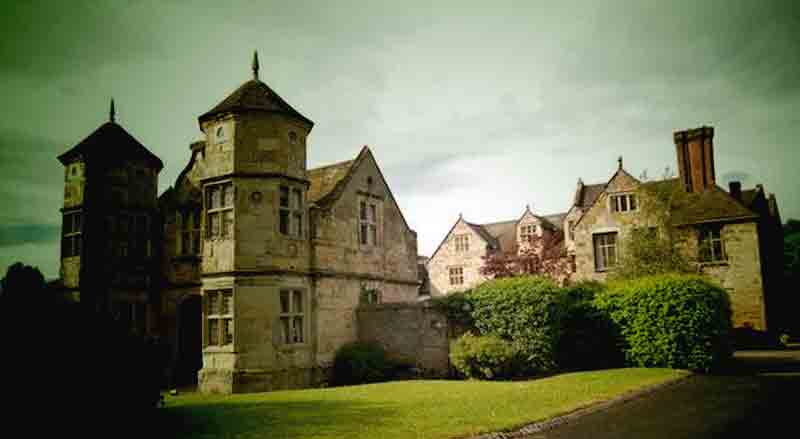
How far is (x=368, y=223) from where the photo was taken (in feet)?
75.8

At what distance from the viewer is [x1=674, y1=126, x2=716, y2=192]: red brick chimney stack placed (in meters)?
34.4

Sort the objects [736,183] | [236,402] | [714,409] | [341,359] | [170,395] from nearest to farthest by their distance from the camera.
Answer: [714,409] < [236,402] < [170,395] < [341,359] < [736,183]

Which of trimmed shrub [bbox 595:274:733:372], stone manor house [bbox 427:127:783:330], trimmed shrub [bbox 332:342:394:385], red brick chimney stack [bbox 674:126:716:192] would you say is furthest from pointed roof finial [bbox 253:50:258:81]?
red brick chimney stack [bbox 674:126:716:192]

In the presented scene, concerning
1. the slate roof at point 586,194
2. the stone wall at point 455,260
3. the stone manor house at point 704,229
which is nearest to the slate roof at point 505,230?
the stone wall at point 455,260

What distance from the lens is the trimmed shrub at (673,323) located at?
59.5 ft

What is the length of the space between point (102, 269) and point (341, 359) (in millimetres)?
10252

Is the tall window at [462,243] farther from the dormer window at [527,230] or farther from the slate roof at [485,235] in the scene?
the dormer window at [527,230]

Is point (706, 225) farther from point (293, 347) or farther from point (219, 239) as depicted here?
point (219, 239)

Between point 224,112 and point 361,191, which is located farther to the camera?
point 361,191

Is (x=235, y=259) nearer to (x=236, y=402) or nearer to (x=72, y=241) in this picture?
(x=236, y=402)

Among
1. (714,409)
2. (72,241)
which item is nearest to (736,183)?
(714,409)

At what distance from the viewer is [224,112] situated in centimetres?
1831

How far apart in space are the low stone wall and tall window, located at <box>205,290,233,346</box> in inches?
228

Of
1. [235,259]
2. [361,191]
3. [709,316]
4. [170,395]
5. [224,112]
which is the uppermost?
[224,112]
